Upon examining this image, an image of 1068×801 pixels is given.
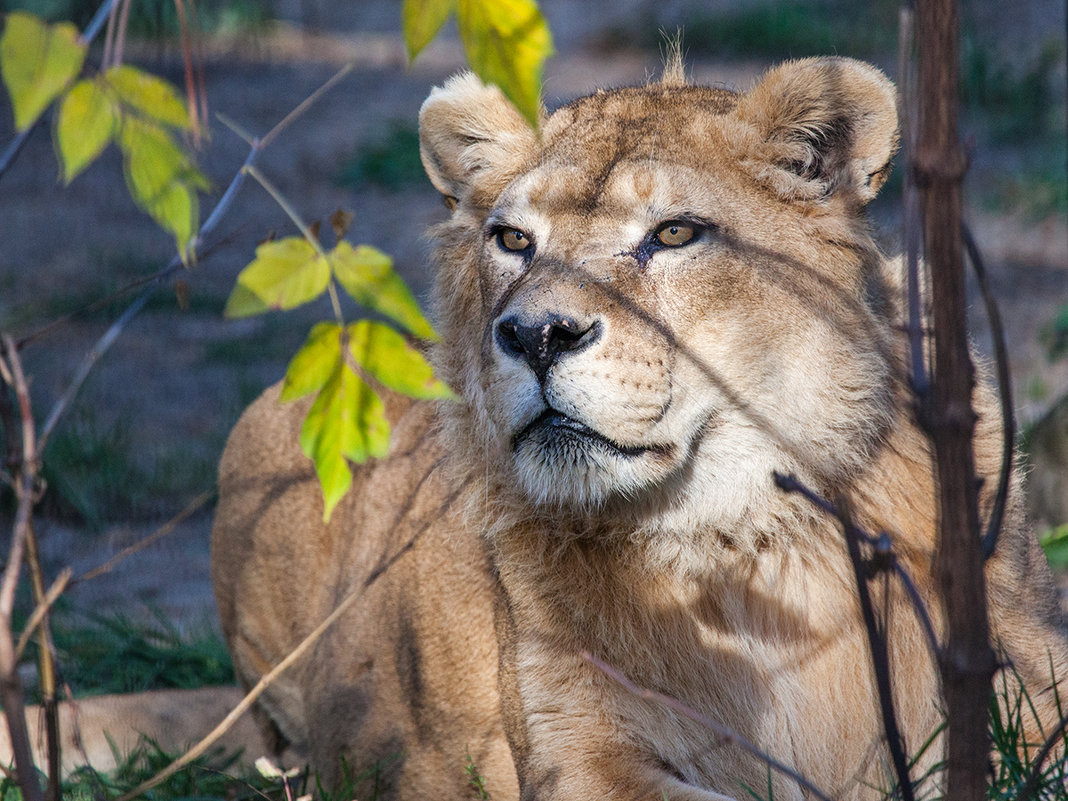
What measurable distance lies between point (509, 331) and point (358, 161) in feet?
27.7

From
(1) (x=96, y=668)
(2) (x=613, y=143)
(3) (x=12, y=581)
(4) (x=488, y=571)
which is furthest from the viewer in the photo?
(1) (x=96, y=668)

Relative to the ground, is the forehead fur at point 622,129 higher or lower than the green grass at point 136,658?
higher

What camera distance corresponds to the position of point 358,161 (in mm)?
10516

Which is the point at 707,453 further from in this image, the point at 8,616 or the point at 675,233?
the point at 8,616

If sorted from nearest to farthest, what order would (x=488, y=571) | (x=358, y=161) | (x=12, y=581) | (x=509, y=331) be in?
(x=12, y=581) < (x=509, y=331) < (x=488, y=571) < (x=358, y=161)

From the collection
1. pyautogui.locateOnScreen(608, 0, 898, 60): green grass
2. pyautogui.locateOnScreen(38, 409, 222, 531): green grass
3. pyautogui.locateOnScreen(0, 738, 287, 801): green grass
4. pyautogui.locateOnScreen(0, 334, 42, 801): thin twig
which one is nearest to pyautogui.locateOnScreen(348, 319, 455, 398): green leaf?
pyautogui.locateOnScreen(0, 334, 42, 801): thin twig

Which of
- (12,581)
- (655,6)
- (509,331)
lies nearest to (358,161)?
(655,6)

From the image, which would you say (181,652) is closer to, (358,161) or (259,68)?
(358,161)

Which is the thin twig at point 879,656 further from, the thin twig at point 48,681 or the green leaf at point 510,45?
the thin twig at point 48,681

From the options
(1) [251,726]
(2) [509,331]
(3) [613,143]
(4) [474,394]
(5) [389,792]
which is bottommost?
(1) [251,726]

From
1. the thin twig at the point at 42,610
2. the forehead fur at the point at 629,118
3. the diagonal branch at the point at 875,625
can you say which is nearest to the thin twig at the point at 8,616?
the thin twig at the point at 42,610

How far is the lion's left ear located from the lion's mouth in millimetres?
704

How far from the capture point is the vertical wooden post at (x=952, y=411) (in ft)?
4.61

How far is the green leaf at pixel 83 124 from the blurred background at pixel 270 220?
1.59 feet
